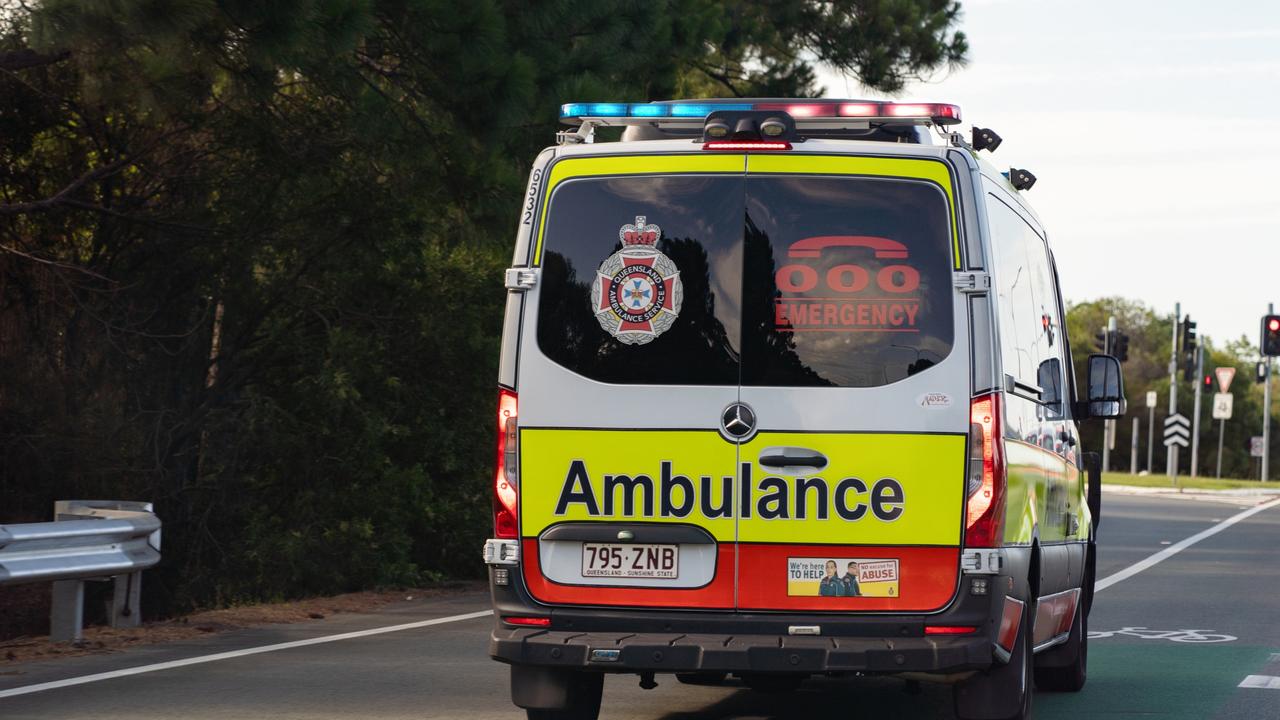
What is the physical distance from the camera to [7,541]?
10672mm

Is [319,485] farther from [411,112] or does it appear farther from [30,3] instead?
[30,3]

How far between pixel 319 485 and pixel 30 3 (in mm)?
7445

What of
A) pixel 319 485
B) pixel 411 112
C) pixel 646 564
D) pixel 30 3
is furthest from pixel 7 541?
pixel 319 485

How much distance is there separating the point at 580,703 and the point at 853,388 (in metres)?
1.84

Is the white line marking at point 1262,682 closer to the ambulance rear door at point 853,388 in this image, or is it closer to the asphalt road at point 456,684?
the asphalt road at point 456,684

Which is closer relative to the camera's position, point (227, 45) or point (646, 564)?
point (646, 564)

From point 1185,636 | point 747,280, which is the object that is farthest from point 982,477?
point 1185,636

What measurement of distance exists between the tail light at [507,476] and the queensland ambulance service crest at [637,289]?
0.53 metres

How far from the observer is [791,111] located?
25.7 feet

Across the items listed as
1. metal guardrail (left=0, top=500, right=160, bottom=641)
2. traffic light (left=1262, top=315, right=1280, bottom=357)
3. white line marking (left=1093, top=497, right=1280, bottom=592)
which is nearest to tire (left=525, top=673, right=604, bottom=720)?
metal guardrail (left=0, top=500, right=160, bottom=641)

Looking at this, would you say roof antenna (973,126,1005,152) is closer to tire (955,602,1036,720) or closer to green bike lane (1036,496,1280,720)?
tire (955,602,1036,720)

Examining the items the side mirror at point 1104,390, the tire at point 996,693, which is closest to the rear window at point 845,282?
the tire at point 996,693

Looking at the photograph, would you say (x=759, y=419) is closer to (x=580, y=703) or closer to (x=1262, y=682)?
(x=580, y=703)

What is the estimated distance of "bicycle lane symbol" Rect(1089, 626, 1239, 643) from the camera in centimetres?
1334
